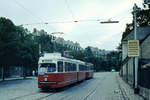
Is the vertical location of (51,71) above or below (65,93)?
above

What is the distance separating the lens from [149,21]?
130ft

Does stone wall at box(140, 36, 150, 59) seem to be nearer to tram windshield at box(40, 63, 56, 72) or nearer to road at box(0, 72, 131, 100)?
road at box(0, 72, 131, 100)

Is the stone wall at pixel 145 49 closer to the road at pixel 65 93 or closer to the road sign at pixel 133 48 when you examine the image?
the road at pixel 65 93

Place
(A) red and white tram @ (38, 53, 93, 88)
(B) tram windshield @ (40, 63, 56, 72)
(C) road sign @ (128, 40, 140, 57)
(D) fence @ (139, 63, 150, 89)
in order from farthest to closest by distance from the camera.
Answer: (B) tram windshield @ (40, 63, 56, 72) → (A) red and white tram @ (38, 53, 93, 88) → (C) road sign @ (128, 40, 140, 57) → (D) fence @ (139, 63, 150, 89)

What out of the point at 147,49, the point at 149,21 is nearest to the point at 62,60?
the point at 147,49

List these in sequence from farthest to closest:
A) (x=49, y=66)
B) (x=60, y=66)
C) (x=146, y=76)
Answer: (x=60, y=66) < (x=49, y=66) < (x=146, y=76)

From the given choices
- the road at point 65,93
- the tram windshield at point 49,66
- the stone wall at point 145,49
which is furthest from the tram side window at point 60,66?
the stone wall at point 145,49

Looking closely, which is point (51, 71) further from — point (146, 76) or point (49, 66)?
point (146, 76)

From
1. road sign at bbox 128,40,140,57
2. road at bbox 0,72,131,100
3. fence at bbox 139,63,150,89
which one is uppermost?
road sign at bbox 128,40,140,57

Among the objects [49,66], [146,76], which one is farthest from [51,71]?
[146,76]

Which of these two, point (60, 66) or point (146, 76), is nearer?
point (146, 76)

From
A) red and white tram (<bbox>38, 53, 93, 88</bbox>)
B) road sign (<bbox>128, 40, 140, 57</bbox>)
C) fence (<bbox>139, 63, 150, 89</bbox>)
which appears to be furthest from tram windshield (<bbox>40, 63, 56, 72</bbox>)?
fence (<bbox>139, 63, 150, 89</bbox>)

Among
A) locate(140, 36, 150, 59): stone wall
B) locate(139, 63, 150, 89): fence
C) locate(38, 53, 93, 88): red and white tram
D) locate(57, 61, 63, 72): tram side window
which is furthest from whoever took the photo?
locate(140, 36, 150, 59): stone wall

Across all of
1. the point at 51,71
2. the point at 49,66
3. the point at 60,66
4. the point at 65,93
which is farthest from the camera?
the point at 60,66
